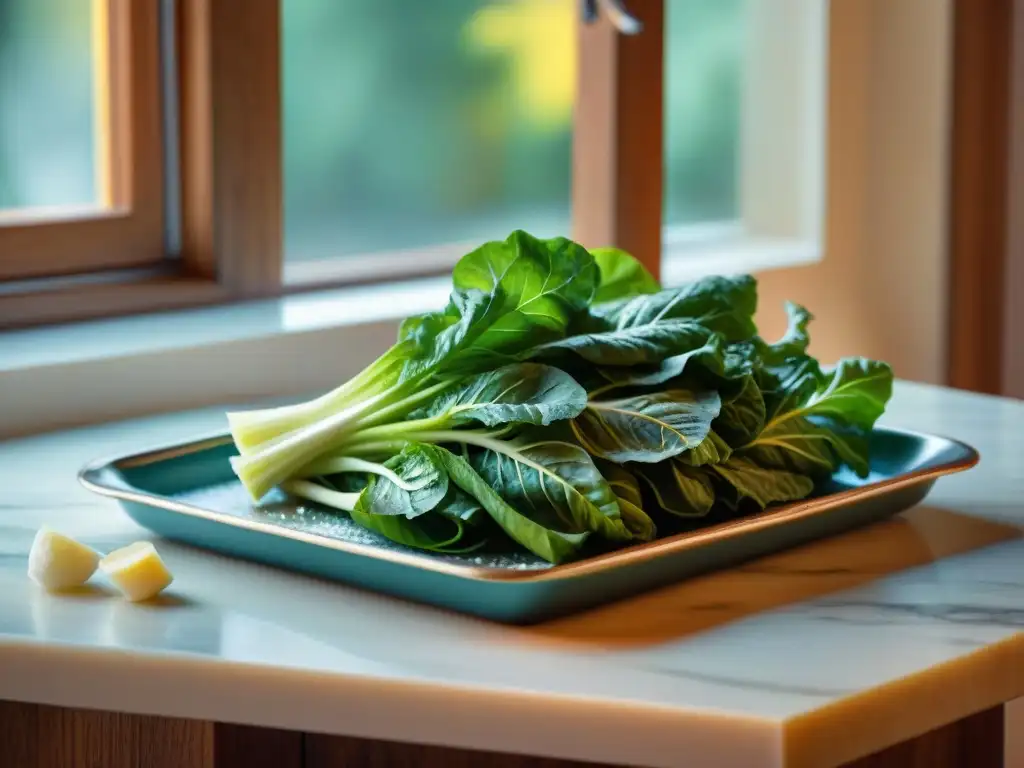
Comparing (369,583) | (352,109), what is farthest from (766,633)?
(352,109)

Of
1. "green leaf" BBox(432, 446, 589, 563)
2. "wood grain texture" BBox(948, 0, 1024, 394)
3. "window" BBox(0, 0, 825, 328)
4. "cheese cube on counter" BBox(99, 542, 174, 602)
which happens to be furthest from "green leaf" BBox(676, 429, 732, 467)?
"wood grain texture" BBox(948, 0, 1024, 394)

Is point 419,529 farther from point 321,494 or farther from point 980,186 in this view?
point 980,186

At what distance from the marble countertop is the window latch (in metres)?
0.94

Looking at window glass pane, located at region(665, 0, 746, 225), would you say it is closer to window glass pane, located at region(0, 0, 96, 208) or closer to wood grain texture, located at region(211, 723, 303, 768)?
window glass pane, located at region(0, 0, 96, 208)

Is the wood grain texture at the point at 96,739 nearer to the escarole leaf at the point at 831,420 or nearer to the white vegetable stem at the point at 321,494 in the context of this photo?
the white vegetable stem at the point at 321,494

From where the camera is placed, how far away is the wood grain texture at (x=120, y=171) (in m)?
1.62

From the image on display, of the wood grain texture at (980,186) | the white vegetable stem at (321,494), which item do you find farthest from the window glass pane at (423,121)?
the white vegetable stem at (321,494)

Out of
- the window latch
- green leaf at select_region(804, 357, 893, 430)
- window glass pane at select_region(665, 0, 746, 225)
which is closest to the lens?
green leaf at select_region(804, 357, 893, 430)

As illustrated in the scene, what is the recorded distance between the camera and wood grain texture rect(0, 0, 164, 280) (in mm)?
1621

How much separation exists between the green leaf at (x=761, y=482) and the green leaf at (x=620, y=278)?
8.5 inches

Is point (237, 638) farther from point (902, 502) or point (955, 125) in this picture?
point (955, 125)

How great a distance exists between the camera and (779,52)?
2377 millimetres

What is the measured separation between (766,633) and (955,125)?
64.6 inches

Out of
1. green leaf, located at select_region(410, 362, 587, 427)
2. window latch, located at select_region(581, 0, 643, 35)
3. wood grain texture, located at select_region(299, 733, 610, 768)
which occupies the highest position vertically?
window latch, located at select_region(581, 0, 643, 35)
